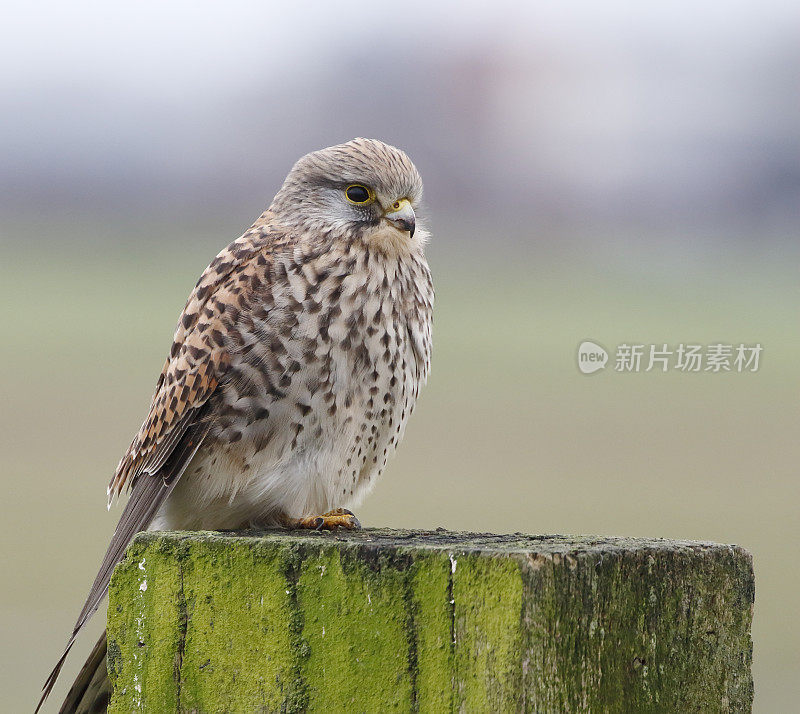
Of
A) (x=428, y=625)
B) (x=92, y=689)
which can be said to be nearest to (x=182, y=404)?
(x=92, y=689)

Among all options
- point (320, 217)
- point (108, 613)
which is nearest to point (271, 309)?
point (320, 217)

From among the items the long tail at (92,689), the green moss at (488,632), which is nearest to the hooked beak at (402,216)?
the long tail at (92,689)

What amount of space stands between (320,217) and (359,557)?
1.87 m

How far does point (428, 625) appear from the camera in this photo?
1928mm

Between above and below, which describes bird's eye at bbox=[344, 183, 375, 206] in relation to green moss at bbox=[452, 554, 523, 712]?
above

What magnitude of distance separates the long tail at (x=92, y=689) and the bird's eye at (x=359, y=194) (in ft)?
5.61

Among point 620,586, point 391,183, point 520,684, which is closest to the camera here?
point 520,684

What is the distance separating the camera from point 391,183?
12.1 feet

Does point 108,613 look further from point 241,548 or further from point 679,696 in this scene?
point 679,696

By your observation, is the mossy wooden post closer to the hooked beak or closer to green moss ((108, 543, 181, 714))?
green moss ((108, 543, 181, 714))

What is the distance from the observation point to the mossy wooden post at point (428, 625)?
1.86m

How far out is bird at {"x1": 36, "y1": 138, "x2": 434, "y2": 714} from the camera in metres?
3.32

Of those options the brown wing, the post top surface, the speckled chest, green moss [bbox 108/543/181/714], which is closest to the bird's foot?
the speckled chest

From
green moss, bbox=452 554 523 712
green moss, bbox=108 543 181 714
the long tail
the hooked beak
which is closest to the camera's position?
green moss, bbox=452 554 523 712
